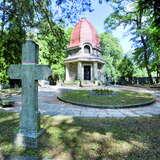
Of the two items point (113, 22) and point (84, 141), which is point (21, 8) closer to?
point (84, 141)

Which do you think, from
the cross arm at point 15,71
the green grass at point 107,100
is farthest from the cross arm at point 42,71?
the green grass at point 107,100

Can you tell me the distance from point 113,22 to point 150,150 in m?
30.7

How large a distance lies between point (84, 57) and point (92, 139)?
97.4ft

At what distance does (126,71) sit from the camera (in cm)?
4125

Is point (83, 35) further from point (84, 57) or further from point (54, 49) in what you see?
point (54, 49)

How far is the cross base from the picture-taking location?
650 centimetres

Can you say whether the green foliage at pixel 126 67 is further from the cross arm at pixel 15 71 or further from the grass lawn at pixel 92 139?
the cross arm at pixel 15 71

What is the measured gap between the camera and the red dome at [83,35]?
3797cm

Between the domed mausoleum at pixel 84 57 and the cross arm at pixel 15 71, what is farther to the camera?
the domed mausoleum at pixel 84 57

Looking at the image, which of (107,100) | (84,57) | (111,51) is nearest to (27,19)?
(107,100)

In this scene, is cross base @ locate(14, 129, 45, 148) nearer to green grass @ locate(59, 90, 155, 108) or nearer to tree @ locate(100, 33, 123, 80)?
green grass @ locate(59, 90, 155, 108)

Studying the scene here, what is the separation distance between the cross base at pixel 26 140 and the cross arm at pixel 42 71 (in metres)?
1.40

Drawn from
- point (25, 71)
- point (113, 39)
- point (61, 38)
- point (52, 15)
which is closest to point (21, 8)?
point (52, 15)

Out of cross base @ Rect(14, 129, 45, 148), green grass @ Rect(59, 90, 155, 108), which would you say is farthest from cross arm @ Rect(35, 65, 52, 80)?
green grass @ Rect(59, 90, 155, 108)
